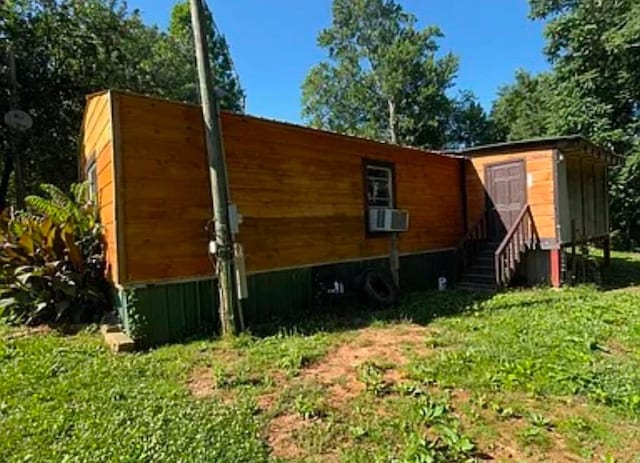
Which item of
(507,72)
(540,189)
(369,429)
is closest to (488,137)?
(507,72)

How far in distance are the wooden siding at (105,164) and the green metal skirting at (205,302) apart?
467 millimetres

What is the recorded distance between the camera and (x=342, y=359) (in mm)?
4742

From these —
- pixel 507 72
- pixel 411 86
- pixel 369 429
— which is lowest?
pixel 369 429

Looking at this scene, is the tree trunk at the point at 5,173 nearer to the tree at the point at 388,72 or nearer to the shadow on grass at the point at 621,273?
the shadow on grass at the point at 621,273

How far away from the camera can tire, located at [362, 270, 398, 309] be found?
7.48 metres

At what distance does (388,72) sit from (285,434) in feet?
80.0

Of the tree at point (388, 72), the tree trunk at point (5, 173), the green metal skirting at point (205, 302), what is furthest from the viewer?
the tree at point (388, 72)

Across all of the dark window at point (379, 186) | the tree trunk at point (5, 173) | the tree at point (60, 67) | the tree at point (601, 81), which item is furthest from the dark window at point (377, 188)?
the tree trunk at point (5, 173)

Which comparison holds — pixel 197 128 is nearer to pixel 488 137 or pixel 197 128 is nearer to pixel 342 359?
pixel 342 359

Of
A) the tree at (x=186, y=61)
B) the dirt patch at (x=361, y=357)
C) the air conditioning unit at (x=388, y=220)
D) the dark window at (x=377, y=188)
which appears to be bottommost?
the dirt patch at (x=361, y=357)

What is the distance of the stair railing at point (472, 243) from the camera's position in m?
10.2

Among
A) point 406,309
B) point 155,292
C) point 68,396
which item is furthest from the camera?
point 406,309

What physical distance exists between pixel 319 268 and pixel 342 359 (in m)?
2.84

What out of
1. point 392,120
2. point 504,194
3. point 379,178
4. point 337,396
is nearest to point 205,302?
point 337,396
